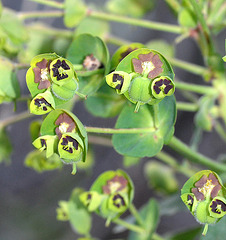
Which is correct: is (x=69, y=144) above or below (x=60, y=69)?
below

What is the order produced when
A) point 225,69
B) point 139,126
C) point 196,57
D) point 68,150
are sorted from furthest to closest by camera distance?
point 196,57 → point 225,69 → point 139,126 → point 68,150

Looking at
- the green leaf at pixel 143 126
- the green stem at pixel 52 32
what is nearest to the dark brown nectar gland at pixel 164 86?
the green leaf at pixel 143 126

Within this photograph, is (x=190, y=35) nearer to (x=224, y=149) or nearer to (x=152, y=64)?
(x=152, y=64)

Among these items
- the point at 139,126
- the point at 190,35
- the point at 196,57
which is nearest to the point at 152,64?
the point at 139,126

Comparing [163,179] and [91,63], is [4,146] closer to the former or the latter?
[91,63]

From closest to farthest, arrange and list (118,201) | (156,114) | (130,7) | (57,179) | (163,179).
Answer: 1. (156,114)
2. (118,201)
3. (130,7)
4. (163,179)
5. (57,179)

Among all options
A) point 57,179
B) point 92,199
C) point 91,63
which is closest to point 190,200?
point 92,199
